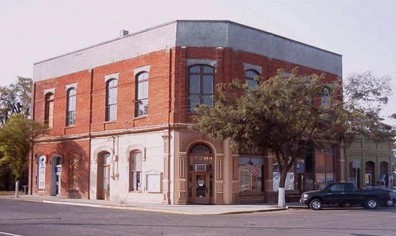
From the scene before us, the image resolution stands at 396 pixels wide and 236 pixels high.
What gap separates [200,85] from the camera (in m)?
34.9

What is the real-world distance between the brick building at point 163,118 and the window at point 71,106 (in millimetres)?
79

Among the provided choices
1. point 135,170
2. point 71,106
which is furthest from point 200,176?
point 71,106

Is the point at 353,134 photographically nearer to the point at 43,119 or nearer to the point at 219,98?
the point at 219,98

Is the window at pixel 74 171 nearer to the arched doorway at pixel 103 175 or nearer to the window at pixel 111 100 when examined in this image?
the arched doorway at pixel 103 175

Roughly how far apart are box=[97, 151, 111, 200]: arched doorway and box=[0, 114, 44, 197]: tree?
7362mm

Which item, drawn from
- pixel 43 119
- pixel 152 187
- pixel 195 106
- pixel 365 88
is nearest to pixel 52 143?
pixel 43 119

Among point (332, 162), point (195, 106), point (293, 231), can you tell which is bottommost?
point (293, 231)

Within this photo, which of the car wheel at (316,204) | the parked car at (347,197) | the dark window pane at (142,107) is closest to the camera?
the parked car at (347,197)

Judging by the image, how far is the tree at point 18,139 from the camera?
1745 inches

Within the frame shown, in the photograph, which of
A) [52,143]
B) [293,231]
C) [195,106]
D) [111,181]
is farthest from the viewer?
[52,143]

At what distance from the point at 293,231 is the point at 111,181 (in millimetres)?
23244

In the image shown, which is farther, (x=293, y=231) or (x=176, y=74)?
(x=176, y=74)

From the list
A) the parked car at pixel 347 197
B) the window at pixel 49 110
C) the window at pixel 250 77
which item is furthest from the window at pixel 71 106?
the parked car at pixel 347 197

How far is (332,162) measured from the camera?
43281mm
